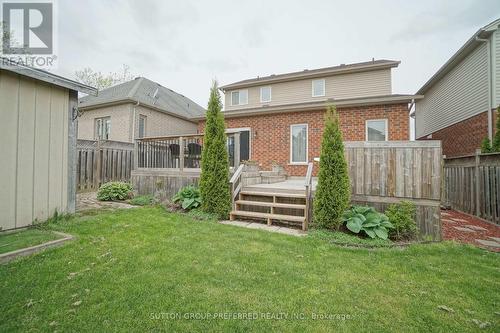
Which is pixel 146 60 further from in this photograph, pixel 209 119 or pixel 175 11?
pixel 209 119

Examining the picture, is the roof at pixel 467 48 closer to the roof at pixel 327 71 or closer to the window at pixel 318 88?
the roof at pixel 327 71

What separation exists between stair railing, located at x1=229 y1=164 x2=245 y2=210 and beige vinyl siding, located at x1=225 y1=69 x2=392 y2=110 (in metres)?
9.50

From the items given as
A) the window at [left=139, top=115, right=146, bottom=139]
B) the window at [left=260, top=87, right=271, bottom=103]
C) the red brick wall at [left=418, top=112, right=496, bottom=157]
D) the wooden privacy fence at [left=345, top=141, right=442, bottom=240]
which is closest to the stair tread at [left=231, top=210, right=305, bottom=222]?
the wooden privacy fence at [left=345, top=141, right=442, bottom=240]

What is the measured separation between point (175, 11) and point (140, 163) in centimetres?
769

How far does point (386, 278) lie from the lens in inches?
115

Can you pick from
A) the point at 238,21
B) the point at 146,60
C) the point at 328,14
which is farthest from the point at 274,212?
the point at 146,60

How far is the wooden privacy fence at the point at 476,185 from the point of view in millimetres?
6082

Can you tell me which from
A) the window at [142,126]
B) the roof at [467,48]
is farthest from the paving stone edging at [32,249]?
the roof at [467,48]

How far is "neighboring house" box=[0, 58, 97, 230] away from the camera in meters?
4.03

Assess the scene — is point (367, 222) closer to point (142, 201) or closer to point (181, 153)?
point (181, 153)

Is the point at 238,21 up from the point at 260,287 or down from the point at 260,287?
up

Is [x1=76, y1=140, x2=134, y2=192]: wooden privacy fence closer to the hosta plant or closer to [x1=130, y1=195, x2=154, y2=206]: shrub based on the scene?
[x1=130, y1=195, x2=154, y2=206]: shrub

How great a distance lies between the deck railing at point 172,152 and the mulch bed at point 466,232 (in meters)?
5.71

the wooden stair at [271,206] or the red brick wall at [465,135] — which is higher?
the red brick wall at [465,135]
